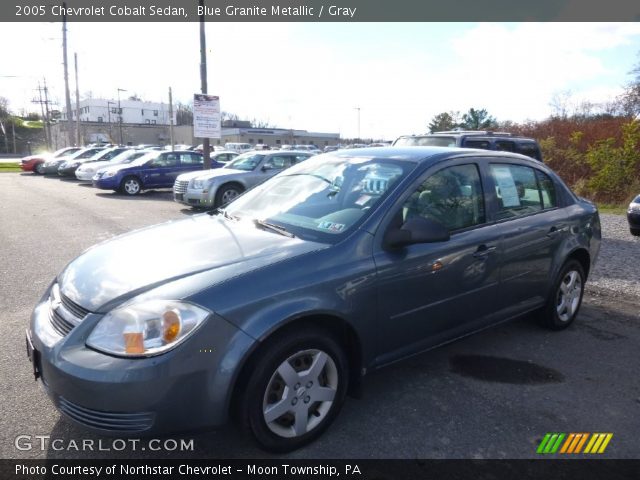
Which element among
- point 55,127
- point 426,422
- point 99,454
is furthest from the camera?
point 55,127

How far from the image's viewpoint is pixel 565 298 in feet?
14.8

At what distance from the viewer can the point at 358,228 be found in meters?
3.02

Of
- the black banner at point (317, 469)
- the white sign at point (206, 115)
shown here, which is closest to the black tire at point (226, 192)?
the white sign at point (206, 115)

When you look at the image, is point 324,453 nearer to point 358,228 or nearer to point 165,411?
point 165,411

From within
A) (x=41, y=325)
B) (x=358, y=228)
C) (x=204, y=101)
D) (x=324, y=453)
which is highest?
(x=204, y=101)

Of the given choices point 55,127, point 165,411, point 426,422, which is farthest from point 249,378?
point 55,127

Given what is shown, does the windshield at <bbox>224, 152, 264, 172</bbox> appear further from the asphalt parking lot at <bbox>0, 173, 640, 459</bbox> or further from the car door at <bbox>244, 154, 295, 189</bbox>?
the asphalt parking lot at <bbox>0, 173, 640, 459</bbox>

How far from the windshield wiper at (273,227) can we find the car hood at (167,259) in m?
0.04

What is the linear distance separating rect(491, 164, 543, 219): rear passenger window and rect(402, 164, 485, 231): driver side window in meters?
0.25

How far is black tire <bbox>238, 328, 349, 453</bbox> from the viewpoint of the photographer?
2.50m

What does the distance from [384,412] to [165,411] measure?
4.71 ft

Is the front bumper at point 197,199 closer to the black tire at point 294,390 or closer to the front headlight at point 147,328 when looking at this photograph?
the black tire at point 294,390

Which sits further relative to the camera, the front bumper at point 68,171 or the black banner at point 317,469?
the front bumper at point 68,171

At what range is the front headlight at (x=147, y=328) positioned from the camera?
A: 2309 mm
